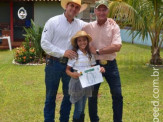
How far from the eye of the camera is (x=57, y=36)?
3.73 meters

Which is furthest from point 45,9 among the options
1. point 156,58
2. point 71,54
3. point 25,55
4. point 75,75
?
point 75,75

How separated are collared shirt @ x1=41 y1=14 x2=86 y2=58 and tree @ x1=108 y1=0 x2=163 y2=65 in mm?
4430

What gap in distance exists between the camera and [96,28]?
3.85 m

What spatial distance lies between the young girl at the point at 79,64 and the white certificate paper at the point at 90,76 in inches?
2.5

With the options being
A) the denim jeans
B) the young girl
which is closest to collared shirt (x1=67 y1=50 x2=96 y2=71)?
the young girl

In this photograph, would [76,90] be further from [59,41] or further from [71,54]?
[59,41]

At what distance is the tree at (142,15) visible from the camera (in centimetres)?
809

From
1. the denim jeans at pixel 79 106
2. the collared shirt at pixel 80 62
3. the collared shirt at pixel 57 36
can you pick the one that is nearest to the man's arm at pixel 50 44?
the collared shirt at pixel 57 36

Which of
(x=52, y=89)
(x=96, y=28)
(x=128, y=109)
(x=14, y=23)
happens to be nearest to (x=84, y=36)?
(x=96, y=28)

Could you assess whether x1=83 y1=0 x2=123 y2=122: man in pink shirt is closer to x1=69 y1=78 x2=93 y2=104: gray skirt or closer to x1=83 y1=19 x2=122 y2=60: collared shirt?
x1=83 y1=19 x2=122 y2=60: collared shirt

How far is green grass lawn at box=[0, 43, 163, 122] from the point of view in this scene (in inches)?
195

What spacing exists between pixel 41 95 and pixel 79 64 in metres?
2.89

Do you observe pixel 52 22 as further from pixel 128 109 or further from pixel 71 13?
pixel 128 109

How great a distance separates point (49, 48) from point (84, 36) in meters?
0.46
